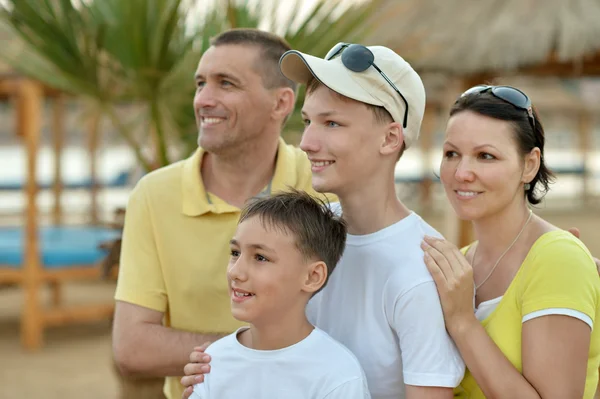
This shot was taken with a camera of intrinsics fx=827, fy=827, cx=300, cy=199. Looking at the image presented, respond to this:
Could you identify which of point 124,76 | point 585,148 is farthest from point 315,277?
point 585,148

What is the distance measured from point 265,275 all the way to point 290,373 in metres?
0.22

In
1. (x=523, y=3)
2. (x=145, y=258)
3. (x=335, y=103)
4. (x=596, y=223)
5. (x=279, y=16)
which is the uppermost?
(x=523, y=3)

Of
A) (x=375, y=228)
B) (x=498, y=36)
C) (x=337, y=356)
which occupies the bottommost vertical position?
(x=337, y=356)

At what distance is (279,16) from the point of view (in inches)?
139

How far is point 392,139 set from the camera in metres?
1.91

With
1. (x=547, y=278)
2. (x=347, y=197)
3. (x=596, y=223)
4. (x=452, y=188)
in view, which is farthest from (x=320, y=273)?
(x=596, y=223)

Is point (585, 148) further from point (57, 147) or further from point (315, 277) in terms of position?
point (315, 277)

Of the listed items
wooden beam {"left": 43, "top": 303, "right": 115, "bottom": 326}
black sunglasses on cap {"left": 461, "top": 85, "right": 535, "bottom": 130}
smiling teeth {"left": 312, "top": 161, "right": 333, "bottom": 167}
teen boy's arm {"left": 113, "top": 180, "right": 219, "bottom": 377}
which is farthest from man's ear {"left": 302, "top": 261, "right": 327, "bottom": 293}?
wooden beam {"left": 43, "top": 303, "right": 115, "bottom": 326}

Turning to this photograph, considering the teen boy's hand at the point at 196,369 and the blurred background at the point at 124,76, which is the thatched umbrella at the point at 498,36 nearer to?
the blurred background at the point at 124,76

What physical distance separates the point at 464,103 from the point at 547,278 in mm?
462

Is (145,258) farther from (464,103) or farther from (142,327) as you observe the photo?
(464,103)

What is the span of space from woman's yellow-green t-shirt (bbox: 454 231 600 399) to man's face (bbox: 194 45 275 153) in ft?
3.20

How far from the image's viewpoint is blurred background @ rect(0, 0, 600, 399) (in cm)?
336

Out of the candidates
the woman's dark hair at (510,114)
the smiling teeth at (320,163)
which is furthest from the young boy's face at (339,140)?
the woman's dark hair at (510,114)
